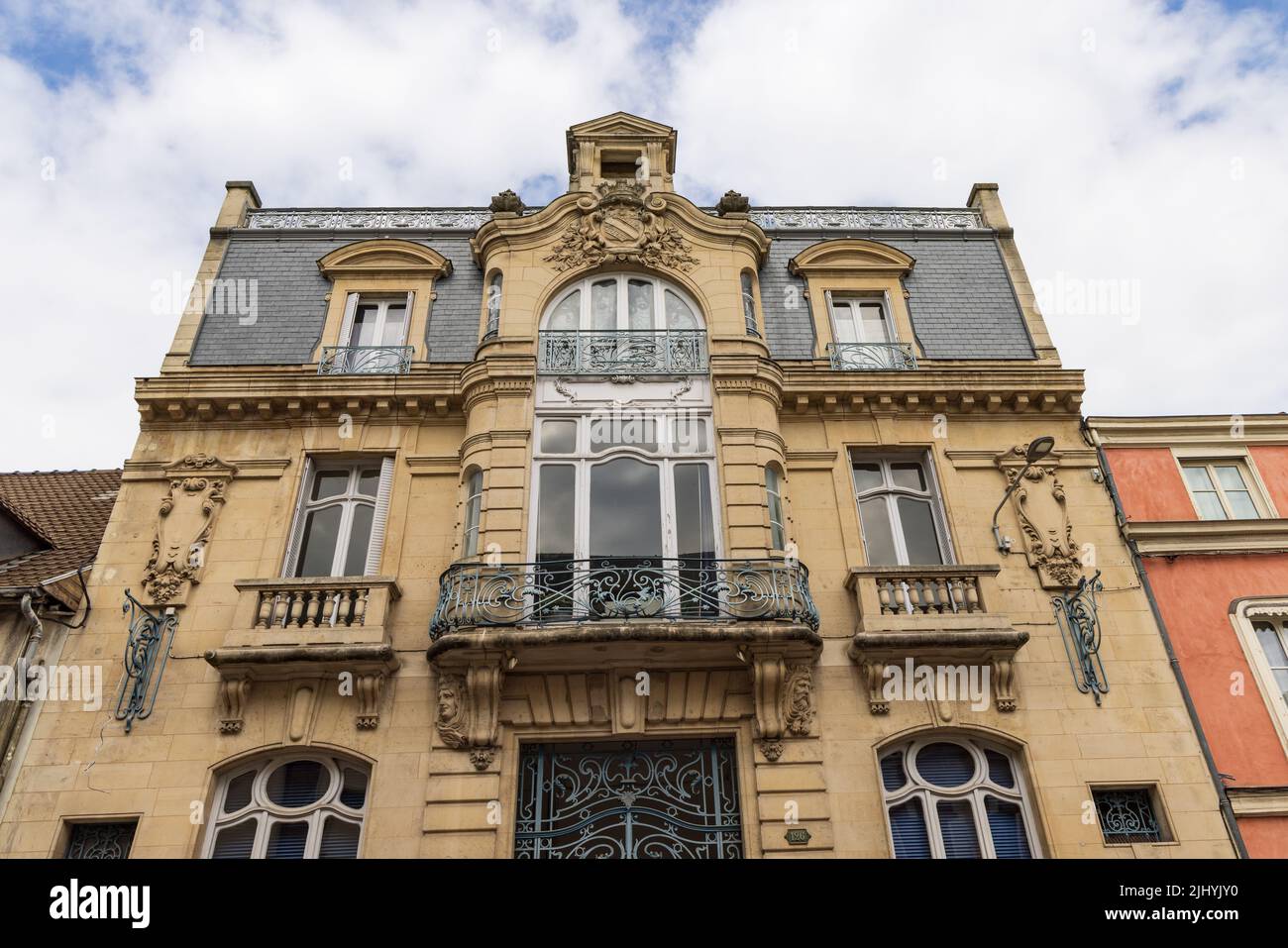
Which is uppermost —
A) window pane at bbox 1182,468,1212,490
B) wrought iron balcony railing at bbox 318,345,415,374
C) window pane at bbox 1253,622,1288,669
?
wrought iron balcony railing at bbox 318,345,415,374

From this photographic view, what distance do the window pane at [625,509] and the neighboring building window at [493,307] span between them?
9.69ft

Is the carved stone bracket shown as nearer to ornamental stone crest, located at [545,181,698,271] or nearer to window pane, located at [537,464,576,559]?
ornamental stone crest, located at [545,181,698,271]

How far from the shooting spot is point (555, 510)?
11.0 metres

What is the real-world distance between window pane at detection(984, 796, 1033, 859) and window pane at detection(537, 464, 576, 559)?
5606 mm

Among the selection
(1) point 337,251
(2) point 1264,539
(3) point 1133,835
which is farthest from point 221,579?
(2) point 1264,539

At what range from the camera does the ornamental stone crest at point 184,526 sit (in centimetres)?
1078

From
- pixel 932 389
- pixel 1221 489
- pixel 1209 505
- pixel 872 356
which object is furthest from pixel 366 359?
pixel 1221 489

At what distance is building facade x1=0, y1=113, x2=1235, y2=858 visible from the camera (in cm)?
942

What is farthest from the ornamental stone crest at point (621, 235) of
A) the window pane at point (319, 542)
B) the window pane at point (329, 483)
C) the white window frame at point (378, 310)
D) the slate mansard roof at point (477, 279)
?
the window pane at point (319, 542)

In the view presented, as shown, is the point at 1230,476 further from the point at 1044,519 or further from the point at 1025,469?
the point at 1025,469

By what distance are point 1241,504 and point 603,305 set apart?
943 cm

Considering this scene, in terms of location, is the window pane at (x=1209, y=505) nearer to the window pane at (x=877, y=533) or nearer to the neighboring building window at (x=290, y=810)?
the window pane at (x=877, y=533)

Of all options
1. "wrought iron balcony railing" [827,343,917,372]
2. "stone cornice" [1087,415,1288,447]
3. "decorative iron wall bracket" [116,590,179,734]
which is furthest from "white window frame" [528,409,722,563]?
"stone cornice" [1087,415,1288,447]

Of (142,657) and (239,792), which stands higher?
(142,657)
